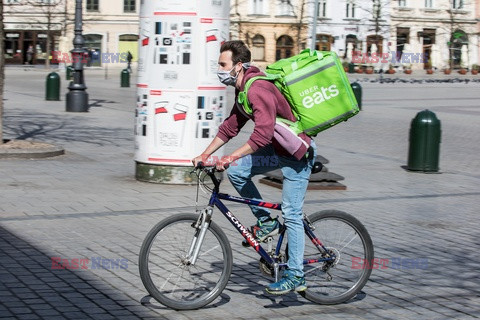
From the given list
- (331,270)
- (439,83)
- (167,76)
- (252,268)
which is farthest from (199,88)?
(439,83)

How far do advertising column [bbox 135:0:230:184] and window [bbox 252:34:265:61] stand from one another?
6099cm

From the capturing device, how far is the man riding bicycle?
577 cm

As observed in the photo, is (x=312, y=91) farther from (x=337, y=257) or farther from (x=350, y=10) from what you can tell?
(x=350, y=10)

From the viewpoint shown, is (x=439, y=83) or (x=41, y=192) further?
(x=439, y=83)

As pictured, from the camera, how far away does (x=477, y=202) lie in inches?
430

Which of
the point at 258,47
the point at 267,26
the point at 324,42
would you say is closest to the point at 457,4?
the point at 324,42

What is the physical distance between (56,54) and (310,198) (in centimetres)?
5486

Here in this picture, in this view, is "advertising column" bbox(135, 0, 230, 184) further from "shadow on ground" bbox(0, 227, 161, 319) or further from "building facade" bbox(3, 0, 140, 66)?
"building facade" bbox(3, 0, 140, 66)

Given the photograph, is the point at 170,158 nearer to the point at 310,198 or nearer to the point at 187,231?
the point at 310,198

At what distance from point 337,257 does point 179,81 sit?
5232mm

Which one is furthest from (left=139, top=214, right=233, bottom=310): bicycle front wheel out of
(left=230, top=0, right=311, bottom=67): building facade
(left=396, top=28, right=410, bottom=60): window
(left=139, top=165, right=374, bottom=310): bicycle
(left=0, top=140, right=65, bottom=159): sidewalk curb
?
(left=396, top=28, right=410, bottom=60): window

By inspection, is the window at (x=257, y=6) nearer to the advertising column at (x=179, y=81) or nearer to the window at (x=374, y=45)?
the window at (x=374, y=45)

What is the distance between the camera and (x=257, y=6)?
72562 mm

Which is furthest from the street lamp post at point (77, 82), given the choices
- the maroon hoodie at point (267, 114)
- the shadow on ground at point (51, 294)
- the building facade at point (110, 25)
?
the building facade at point (110, 25)
